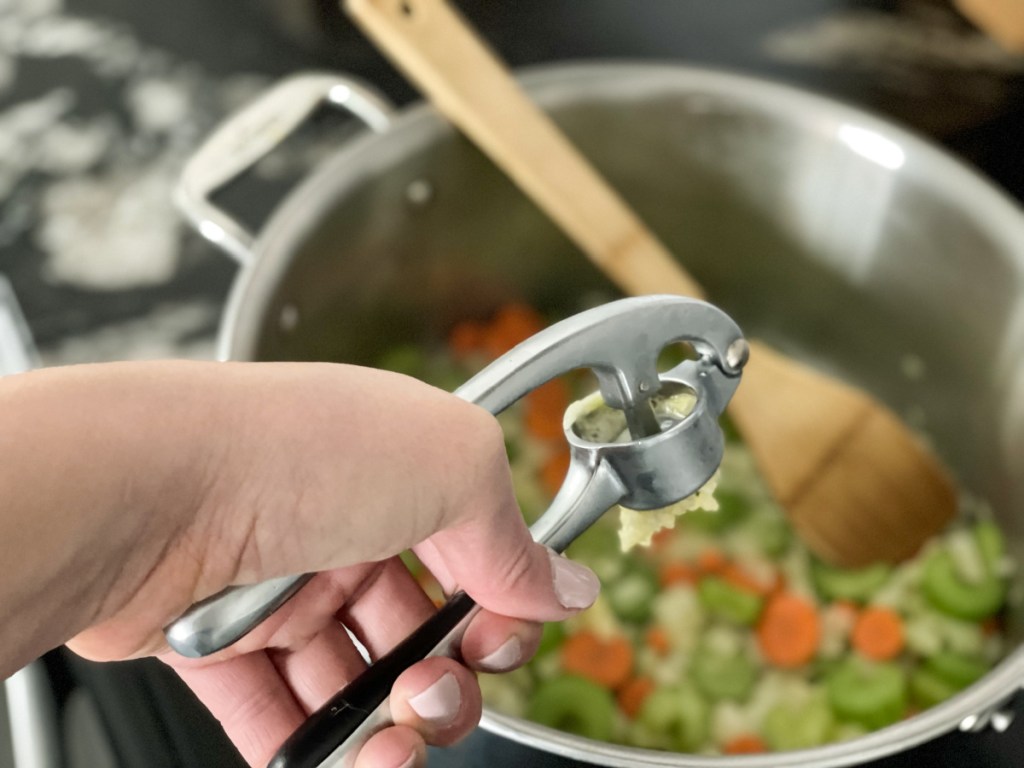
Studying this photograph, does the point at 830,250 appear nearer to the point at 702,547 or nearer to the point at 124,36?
the point at 702,547

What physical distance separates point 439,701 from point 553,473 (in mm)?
546

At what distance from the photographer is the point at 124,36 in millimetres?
1188

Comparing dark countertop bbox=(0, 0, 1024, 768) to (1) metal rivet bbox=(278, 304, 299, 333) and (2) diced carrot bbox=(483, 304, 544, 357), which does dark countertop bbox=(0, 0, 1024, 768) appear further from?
(2) diced carrot bbox=(483, 304, 544, 357)

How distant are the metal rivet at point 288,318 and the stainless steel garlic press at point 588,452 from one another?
1.20 feet

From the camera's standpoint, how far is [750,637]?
928 mm

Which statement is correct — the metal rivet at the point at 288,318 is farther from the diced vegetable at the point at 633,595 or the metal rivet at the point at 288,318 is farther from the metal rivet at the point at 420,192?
the diced vegetable at the point at 633,595

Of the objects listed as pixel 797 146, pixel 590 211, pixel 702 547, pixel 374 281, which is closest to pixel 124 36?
pixel 374 281

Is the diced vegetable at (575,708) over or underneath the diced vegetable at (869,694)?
over

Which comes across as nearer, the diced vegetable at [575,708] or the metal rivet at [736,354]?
the metal rivet at [736,354]

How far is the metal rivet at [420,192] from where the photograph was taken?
927 mm

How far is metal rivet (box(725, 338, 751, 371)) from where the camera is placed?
1.71ft

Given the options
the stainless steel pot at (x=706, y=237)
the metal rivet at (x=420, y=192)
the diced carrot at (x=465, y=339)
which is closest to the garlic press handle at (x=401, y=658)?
the stainless steel pot at (x=706, y=237)

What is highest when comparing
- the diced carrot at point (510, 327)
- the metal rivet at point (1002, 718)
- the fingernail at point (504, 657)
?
the fingernail at point (504, 657)

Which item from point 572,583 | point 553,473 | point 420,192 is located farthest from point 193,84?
point 572,583
